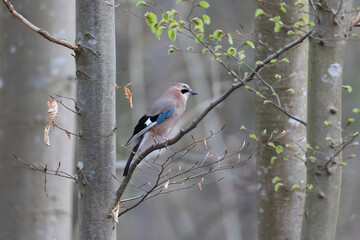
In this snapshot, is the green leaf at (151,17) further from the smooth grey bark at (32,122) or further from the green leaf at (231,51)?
the smooth grey bark at (32,122)

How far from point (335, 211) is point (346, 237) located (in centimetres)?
947

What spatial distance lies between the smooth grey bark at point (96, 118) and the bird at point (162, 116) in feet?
5.82

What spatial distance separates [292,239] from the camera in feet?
14.8

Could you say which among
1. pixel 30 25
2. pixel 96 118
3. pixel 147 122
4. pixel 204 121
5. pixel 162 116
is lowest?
pixel 96 118

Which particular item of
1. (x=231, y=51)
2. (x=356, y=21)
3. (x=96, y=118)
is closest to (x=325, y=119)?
(x=356, y=21)

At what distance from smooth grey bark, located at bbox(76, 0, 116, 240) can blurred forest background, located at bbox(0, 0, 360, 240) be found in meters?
6.55

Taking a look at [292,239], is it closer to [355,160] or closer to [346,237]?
[346,237]

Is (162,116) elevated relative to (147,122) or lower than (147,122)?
elevated

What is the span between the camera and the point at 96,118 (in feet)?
10.1

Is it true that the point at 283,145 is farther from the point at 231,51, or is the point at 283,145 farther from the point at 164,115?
the point at 231,51

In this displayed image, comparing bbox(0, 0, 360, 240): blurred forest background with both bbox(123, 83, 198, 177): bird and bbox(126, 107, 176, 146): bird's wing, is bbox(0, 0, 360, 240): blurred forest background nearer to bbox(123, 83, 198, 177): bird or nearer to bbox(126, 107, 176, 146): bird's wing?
bbox(123, 83, 198, 177): bird

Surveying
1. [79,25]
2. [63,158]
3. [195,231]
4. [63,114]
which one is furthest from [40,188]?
[195,231]

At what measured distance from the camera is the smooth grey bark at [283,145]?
453cm

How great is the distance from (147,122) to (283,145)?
1296 mm
